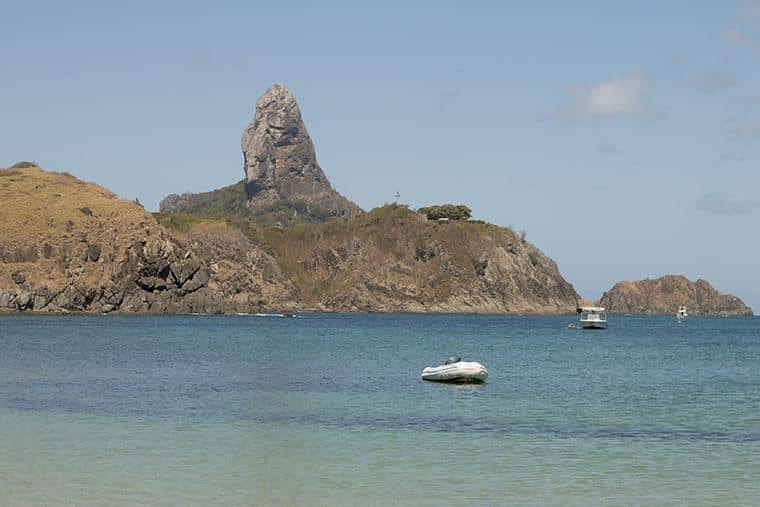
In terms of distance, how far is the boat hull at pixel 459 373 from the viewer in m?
70.0

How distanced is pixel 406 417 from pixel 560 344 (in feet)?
308

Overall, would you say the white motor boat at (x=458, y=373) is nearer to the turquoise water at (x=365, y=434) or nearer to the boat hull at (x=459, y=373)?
the boat hull at (x=459, y=373)

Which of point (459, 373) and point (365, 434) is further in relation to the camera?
point (459, 373)

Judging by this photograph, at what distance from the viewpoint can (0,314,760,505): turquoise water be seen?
30.3 metres

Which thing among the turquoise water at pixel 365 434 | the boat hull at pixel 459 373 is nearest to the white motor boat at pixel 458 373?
the boat hull at pixel 459 373

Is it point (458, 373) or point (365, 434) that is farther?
point (458, 373)

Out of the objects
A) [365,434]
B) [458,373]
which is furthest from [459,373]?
[365,434]

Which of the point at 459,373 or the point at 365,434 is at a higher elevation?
the point at 459,373

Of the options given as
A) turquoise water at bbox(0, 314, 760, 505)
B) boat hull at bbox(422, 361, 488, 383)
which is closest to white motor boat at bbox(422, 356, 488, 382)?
boat hull at bbox(422, 361, 488, 383)

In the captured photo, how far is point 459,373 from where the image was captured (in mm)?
69875

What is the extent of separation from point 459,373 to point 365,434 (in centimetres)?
2759

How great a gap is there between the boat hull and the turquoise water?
0.98m

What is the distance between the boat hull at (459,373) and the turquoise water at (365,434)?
0.98 metres

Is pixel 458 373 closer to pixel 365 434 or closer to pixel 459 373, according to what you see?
pixel 459 373
